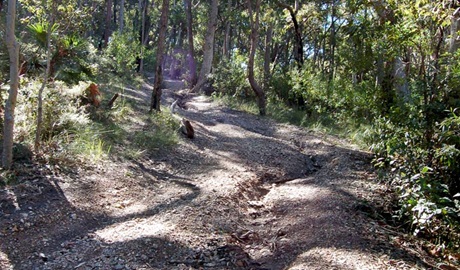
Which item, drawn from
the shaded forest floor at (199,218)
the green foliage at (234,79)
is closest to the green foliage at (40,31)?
the shaded forest floor at (199,218)

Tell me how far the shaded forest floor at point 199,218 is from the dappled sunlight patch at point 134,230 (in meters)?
0.01

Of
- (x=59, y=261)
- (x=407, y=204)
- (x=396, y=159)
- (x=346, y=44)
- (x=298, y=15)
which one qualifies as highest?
(x=298, y=15)

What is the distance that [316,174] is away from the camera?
262 inches

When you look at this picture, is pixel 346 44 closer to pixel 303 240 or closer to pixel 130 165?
pixel 130 165

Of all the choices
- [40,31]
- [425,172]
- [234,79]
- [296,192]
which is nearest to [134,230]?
[296,192]

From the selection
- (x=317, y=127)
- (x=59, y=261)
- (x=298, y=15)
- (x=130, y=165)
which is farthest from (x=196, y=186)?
(x=298, y=15)

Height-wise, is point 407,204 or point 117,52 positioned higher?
point 117,52

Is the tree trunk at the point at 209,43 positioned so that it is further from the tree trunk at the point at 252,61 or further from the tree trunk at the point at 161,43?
the tree trunk at the point at 161,43

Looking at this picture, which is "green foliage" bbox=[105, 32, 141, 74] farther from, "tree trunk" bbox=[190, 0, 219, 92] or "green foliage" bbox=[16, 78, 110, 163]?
"green foliage" bbox=[16, 78, 110, 163]

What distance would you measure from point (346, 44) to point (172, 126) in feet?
22.7

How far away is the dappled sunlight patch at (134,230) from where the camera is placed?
4008 mm

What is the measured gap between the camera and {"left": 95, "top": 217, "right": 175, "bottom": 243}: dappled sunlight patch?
4008 mm

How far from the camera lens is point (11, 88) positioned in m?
4.68

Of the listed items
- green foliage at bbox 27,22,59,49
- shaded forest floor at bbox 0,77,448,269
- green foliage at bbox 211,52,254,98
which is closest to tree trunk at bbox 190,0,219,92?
green foliage at bbox 211,52,254,98
